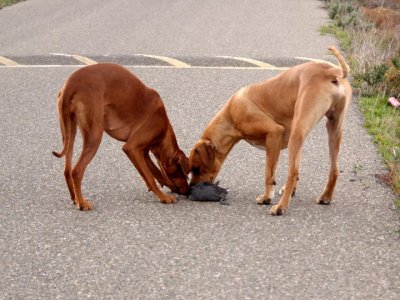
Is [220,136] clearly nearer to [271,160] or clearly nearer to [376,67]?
[271,160]

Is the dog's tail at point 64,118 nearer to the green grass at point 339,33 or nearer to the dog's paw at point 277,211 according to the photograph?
the dog's paw at point 277,211

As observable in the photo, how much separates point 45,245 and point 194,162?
1.66m

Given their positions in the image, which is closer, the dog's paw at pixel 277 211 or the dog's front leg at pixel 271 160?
the dog's paw at pixel 277 211

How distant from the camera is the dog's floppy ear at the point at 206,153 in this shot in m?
7.32

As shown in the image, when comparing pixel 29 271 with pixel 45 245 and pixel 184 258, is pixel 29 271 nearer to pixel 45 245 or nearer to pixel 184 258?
pixel 45 245

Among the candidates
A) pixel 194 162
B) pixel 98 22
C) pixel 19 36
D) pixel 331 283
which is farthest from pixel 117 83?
pixel 98 22

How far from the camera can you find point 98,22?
18578 mm

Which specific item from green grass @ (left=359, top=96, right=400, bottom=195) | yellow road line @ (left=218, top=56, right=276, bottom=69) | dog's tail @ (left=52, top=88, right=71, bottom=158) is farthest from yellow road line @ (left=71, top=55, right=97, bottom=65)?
dog's tail @ (left=52, top=88, right=71, bottom=158)

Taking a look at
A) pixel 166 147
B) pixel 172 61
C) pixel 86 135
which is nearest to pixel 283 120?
pixel 166 147

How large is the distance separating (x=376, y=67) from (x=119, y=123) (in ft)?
15.3

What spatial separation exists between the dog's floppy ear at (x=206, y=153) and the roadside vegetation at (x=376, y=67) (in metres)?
1.45

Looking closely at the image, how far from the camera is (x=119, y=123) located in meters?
7.18

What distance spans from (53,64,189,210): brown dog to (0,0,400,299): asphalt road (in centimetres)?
20

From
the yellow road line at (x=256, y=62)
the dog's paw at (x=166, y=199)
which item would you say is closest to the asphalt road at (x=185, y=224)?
the dog's paw at (x=166, y=199)
